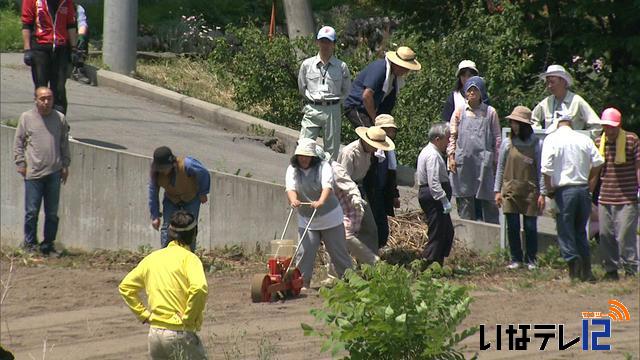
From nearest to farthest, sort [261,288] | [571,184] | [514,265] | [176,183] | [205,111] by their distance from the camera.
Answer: [261,288], [176,183], [571,184], [514,265], [205,111]

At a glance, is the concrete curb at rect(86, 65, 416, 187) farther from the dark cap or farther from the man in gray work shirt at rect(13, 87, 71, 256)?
the dark cap

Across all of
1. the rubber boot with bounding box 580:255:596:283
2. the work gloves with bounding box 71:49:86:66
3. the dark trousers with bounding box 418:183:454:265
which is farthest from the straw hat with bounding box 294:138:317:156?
the work gloves with bounding box 71:49:86:66

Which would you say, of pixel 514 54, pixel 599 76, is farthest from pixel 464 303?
pixel 599 76

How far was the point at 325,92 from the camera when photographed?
14.2 metres

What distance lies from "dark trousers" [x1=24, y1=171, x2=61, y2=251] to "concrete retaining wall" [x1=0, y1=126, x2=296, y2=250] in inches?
32.6

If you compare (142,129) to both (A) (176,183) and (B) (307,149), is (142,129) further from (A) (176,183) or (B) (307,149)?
(B) (307,149)

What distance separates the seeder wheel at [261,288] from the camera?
1205cm

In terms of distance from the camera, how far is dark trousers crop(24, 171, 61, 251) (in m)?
14.3

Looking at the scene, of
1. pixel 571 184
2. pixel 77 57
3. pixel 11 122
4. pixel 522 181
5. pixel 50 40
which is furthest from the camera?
pixel 77 57

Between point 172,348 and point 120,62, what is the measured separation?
1172 cm

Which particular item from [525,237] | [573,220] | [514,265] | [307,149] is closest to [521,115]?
[573,220]

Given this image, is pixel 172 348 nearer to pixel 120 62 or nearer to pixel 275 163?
pixel 275 163

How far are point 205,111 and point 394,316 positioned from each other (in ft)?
35.4

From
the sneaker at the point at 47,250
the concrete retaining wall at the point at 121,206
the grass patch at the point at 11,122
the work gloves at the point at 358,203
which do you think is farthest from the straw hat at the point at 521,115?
the grass patch at the point at 11,122
